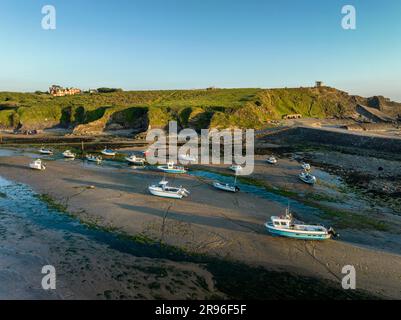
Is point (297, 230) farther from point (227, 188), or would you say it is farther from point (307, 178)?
point (307, 178)

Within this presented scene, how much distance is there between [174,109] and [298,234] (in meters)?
105

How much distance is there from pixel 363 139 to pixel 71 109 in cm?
11532

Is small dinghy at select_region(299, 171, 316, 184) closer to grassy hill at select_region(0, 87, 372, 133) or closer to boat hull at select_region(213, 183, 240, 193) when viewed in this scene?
boat hull at select_region(213, 183, 240, 193)

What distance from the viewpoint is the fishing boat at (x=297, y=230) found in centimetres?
3344

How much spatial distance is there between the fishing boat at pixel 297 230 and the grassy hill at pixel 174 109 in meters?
86.8

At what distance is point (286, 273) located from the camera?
27938mm

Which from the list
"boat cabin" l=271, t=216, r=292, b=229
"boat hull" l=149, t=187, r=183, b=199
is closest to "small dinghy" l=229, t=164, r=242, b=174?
"boat hull" l=149, t=187, r=183, b=199

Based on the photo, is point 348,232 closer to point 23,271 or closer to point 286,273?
point 286,273

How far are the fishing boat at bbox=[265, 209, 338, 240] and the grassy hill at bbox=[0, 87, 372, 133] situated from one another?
285 feet

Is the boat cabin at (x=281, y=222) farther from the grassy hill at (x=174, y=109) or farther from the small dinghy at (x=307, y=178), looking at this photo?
the grassy hill at (x=174, y=109)

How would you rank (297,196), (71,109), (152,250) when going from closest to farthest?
(152,250) → (297,196) → (71,109)

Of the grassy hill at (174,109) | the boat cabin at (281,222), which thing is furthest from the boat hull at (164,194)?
the grassy hill at (174,109)
